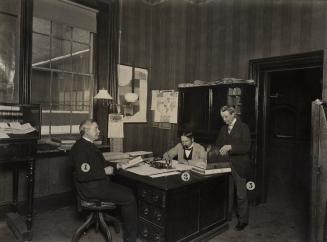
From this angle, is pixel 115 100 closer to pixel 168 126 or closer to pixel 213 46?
pixel 168 126

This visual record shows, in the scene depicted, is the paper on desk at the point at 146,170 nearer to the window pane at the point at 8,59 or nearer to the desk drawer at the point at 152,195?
the desk drawer at the point at 152,195

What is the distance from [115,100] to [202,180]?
2573mm

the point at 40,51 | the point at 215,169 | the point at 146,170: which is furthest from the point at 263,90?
the point at 40,51

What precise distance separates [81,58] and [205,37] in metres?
2.21

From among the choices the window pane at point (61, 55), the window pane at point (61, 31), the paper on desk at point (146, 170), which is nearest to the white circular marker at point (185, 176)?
the paper on desk at point (146, 170)

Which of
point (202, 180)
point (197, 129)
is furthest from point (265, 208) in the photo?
point (202, 180)

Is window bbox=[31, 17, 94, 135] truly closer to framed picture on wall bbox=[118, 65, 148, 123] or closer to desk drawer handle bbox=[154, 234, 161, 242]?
framed picture on wall bbox=[118, 65, 148, 123]

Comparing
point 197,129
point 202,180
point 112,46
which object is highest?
point 112,46

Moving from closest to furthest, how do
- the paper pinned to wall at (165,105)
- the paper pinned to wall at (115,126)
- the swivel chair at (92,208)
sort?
the swivel chair at (92,208), the paper pinned to wall at (115,126), the paper pinned to wall at (165,105)

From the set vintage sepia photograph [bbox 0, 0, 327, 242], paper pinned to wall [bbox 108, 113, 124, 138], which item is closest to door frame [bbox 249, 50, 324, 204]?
vintage sepia photograph [bbox 0, 0, 327, 242]

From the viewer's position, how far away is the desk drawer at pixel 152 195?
281cm

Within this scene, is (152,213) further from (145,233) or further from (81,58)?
(81,58)

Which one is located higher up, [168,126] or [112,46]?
[112,46]

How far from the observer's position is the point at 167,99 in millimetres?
5668
